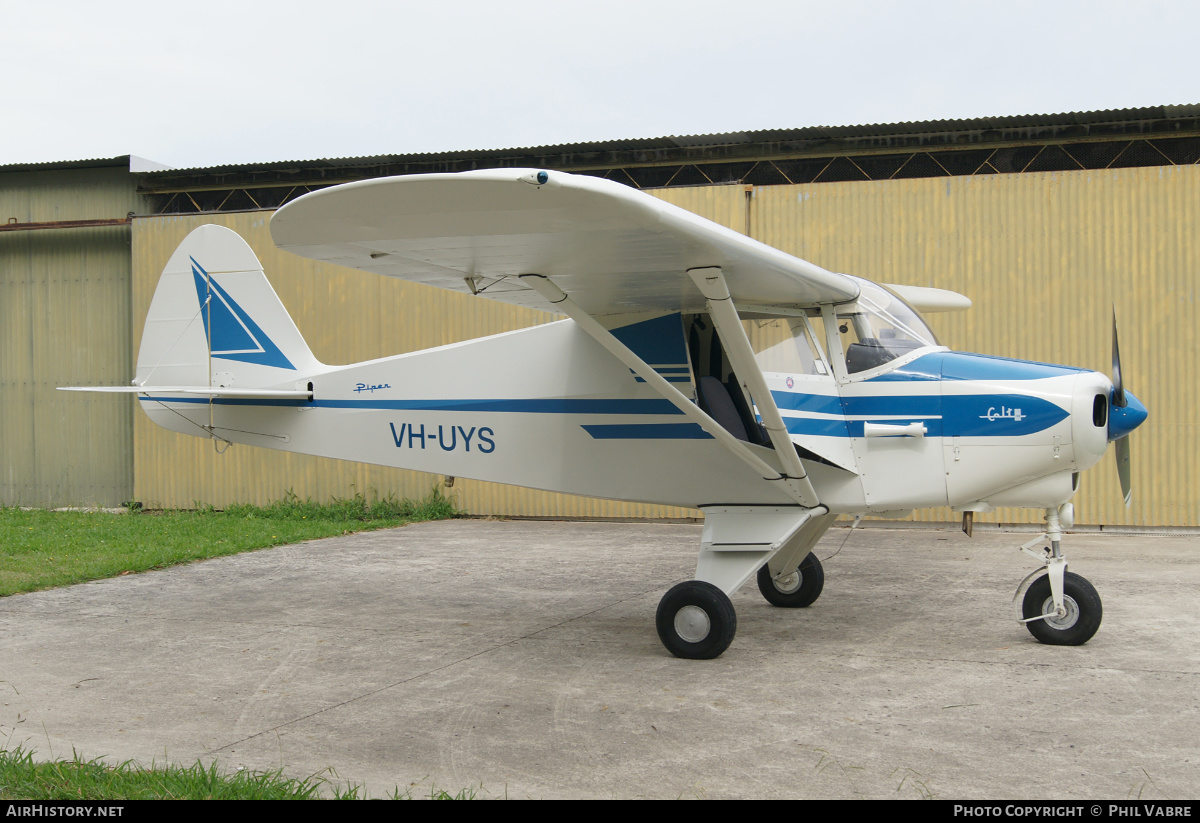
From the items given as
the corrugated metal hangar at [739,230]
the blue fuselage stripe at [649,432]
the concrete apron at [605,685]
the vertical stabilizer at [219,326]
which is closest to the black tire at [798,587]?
the concrete apron at [605,685]

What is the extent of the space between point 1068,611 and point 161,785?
16.7 ft

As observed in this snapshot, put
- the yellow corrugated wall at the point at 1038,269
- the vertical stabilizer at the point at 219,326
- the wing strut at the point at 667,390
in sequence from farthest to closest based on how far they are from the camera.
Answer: the yellow corrugated wall at the point at 1038,269 → the vertical stabilizer at the point at 219,326 → the wing strut at the point at 667,390

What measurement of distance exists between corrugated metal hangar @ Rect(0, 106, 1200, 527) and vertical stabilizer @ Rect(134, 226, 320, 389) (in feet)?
18.8

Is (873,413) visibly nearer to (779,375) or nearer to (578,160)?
(779,375)

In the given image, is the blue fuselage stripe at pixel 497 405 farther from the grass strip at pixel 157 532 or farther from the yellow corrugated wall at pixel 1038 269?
the yellow corrugated wall at pixel 1038 269

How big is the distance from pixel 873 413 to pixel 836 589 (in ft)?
8.41

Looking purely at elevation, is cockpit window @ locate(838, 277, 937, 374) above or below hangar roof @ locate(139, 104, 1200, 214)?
below

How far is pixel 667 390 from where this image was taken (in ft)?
18.0

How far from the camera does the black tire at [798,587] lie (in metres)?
7.14

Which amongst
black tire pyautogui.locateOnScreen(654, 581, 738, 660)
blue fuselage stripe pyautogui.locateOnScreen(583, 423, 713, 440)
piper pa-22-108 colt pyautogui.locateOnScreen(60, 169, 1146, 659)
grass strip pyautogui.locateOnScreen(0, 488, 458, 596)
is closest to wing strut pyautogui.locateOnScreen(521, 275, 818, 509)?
piper pa-22-108 colt pyautogui.locateOnScreen(60, 169, 1146, 659)

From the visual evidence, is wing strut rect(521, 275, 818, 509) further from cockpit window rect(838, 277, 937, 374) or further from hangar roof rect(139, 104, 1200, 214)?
hangar roof rect(139, 104, 1200, 214)

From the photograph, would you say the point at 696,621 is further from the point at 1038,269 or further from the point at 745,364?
the point at 1038,269

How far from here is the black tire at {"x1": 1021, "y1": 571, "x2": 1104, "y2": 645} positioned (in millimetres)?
5648

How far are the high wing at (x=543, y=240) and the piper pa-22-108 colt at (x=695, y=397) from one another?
0.8 inches
